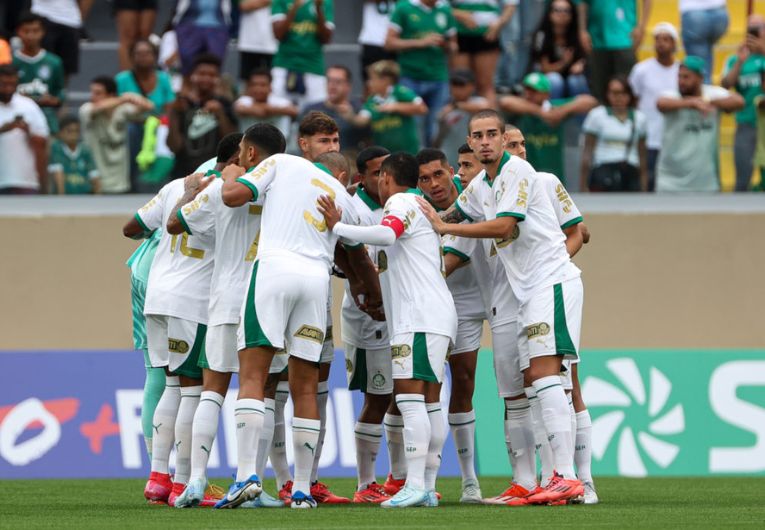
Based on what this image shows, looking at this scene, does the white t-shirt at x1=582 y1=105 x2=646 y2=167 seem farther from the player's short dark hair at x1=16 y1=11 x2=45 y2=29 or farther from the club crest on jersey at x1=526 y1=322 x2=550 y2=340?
the player's short dark hair at x1=16 y1=11 x2=45 y2=29

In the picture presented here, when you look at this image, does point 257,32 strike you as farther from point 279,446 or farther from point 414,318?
point 414,318

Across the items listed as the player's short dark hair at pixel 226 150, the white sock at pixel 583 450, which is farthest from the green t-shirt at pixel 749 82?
the player's short dark hair at pixel 226 150

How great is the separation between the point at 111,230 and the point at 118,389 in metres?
2.71

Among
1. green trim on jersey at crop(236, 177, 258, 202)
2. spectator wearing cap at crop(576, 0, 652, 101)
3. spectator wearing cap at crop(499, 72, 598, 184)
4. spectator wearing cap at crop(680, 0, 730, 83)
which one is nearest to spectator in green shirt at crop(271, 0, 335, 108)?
spectator wearing cap at crop(499, 72, 598, 184)

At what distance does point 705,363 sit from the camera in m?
12.8

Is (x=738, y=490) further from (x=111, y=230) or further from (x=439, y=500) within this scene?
Answer: (x=111, y=230)

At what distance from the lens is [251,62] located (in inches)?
607

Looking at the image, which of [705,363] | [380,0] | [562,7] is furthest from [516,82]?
[705,363]

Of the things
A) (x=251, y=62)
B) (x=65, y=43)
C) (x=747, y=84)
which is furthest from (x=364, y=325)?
(x=65, y=43)

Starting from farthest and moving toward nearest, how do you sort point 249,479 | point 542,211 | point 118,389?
point 118,389, point 542,211, point 249,479

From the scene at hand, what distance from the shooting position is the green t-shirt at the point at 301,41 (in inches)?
597

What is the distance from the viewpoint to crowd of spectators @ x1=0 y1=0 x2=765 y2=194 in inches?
555

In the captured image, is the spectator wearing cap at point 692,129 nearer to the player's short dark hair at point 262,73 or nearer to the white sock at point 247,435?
the player's short dark hair at point 262,73

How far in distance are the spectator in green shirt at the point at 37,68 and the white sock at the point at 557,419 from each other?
285 inches
